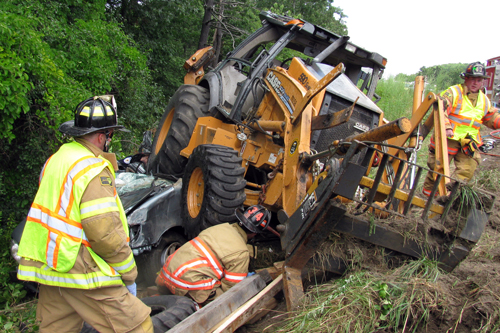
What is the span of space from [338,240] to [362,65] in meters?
3.01

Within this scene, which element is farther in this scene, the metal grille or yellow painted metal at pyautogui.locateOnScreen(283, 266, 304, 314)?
the metal grille

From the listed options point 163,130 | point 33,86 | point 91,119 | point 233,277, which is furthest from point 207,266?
point 163,130

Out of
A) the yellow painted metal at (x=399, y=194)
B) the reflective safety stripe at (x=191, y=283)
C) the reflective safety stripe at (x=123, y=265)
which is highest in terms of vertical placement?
the yellow painted metal at (x=399, y=194)

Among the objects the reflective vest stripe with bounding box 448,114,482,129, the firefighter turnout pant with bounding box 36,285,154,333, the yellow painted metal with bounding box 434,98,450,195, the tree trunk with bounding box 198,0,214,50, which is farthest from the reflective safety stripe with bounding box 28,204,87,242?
the tree trunk with bounding box 198,0,214,50

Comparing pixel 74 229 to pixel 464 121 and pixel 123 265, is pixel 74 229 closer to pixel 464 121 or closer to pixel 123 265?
pixel 123 265

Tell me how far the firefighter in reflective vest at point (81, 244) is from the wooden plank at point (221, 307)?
0.30m

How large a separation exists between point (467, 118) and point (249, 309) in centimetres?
369

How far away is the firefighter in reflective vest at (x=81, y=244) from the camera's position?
201 centimetres

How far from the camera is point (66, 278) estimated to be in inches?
80.4

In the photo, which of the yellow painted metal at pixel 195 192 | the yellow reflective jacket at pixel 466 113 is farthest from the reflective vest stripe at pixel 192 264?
the yellow reflective jacket at pixel 466 113

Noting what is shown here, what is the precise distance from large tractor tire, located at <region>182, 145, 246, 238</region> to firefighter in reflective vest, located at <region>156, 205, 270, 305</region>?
1.18 ft

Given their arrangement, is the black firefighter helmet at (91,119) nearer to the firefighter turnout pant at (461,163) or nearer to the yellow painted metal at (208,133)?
the yellow painted metal at (208,133)

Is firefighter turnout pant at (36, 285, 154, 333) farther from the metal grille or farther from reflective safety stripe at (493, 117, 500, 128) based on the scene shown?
reflective safety stripe at (493, 117, 500, 128)

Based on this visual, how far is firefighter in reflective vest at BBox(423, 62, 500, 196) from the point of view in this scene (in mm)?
4520
